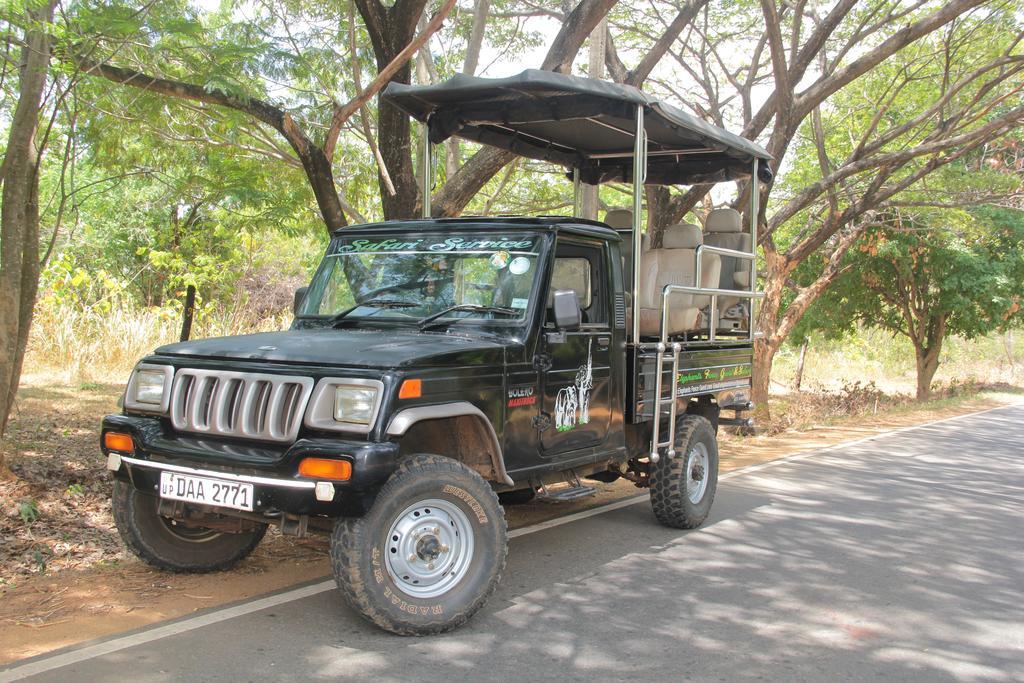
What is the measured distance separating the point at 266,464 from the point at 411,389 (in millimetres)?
796

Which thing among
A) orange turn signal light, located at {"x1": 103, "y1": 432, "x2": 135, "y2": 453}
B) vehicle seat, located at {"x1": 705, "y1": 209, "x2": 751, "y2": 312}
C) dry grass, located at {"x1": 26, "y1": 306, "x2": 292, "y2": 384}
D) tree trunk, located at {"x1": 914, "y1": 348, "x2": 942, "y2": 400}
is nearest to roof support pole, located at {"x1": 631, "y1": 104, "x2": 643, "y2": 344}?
vehicle seat, located at {"x1": 705, "y1": 209, "x2": 751, "y2": 312}

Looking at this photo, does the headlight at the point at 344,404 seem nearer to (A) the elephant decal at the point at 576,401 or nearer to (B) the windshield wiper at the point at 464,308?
(B) the windshield wiper at the point at 464,308

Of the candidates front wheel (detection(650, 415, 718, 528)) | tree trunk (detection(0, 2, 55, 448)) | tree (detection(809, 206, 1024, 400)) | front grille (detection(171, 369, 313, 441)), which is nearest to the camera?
front grille (detection(171, 369, 313, 441))

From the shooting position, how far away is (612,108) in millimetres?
6672

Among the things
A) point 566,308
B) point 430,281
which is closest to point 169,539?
point 430,281

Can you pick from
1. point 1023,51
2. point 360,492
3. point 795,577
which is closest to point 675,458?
point 795,577

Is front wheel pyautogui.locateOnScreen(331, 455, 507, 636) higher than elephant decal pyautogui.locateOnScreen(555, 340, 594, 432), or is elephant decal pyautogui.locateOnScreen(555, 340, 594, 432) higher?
elephant decal pyautogui.locateOnScreen(555, 340, 594, 432)

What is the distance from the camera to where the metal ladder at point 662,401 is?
643 cm

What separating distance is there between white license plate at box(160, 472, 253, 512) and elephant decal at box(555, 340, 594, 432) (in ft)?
6.70

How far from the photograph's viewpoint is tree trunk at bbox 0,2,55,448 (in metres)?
7.15

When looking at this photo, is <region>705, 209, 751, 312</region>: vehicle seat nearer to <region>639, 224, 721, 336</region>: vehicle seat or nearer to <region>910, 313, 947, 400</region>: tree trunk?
<region>639, 224, 721, 336</region>: vehicle seat

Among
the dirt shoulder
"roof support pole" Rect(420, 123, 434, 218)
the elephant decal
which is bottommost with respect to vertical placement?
the dirt shoulder

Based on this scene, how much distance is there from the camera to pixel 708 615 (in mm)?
5039

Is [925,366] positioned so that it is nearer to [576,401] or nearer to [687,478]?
[687,478]
